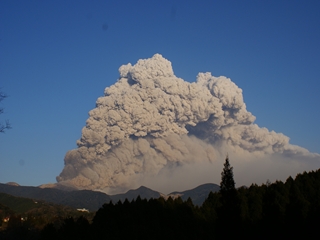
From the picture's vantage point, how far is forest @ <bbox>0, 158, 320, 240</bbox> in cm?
5569

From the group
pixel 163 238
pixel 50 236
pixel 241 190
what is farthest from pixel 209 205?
pixel 50 236

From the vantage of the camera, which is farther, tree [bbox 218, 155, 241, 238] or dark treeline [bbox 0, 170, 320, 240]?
dark treeline [bbox 0, 170, 320, 240]

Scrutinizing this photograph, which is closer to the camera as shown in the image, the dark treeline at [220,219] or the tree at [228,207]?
the tree at [228,207]

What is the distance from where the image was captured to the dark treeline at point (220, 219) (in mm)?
55625

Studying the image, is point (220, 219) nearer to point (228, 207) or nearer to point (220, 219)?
point (220, 219)

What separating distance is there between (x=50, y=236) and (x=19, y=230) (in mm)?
31123

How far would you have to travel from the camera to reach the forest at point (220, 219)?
55688 millimetres

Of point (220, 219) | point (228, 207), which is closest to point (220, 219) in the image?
point (220, 219)

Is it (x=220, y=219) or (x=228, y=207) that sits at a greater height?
(x=228, y=207)

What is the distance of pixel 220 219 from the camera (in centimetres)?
5456

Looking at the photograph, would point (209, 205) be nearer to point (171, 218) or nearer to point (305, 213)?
point (171, 218)

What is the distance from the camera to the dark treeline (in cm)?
5562

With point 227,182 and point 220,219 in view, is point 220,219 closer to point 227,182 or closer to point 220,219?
point 220,219

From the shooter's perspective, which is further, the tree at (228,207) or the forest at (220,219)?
the forest at (220,219)
